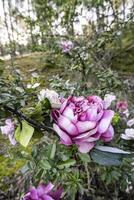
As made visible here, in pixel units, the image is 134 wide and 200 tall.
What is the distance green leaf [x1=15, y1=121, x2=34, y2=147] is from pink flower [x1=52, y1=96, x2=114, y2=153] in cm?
6

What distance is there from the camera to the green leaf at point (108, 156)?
2.77ft

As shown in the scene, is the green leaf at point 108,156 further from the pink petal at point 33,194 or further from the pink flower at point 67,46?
the pink flower at point 67,46

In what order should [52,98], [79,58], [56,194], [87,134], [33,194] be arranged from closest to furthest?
[87,134]
[52,98]
[33,194]
[56,194]
[79,58]

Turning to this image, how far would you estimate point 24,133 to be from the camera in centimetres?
87

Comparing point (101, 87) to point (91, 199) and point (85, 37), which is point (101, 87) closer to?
point (91, 199)

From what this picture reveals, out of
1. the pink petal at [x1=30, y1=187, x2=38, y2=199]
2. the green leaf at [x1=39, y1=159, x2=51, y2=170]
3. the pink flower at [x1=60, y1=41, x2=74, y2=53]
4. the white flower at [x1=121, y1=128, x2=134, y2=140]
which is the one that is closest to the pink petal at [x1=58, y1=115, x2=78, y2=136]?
the pink petal at [x1=30, y1=187, x2=38, y2=199]

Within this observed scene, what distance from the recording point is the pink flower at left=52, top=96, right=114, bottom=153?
821 mm

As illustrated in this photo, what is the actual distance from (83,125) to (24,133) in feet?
0.45

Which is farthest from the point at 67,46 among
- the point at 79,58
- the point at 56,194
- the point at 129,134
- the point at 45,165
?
the point at 56,194

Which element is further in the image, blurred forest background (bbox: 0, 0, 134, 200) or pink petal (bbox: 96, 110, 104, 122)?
blurred forest background (bbox: 0, 0, 134, 200)

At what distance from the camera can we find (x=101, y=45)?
3295 millimetres

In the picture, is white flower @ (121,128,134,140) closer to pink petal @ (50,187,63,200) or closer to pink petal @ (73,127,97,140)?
pink petal @ (50,187,63,200)

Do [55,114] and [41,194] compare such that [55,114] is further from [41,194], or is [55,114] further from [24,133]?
[41,194]

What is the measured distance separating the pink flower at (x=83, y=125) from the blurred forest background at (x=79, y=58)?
0.63ft
